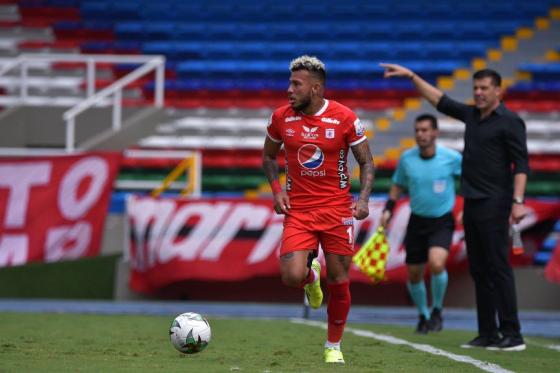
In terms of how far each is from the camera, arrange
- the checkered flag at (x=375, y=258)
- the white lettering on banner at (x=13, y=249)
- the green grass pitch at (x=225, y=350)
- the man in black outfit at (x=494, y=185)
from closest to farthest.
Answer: the green grass pitch at (x=225, y=350)
the man in black outfit at (x=494, y=185)
the checkered flag at (x=375, y=258)
the white lettering on banner at (x=13, y=249)

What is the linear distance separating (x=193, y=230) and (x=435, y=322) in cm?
484

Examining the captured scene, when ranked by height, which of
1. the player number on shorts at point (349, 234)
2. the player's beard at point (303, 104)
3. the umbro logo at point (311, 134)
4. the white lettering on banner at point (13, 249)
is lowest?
the white lettering on banner at point (13, 249)

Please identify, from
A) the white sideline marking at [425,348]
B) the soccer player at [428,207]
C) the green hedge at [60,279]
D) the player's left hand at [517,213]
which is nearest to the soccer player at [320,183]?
the white sideline marking at [425,348]

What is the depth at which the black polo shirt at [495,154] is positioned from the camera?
9.02 m

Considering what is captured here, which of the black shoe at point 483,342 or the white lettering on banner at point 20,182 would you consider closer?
the black shoe at point 483,342

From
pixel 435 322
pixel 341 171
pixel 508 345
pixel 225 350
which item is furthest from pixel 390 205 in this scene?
pixel 341 171

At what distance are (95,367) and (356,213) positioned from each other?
5.92 ft

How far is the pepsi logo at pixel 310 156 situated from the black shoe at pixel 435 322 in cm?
379

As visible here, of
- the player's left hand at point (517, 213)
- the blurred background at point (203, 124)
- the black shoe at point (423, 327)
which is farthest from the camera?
the blurred background at point (203, 124)

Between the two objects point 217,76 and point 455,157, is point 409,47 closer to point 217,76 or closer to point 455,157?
point 217,76

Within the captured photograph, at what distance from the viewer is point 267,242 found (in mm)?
15062

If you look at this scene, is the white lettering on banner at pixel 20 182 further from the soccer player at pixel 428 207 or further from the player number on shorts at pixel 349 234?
the player number on shorts at pixel 349 234

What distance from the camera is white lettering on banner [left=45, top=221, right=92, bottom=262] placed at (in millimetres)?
14844

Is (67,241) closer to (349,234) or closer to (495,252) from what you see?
(495,252)
